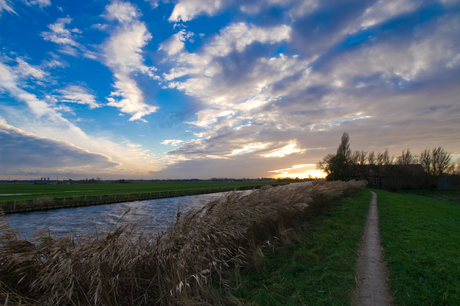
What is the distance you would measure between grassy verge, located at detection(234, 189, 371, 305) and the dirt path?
167 mm

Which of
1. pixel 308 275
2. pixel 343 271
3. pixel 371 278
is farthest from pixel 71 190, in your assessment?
pixel 371 278

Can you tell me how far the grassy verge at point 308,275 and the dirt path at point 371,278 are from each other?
167 mm

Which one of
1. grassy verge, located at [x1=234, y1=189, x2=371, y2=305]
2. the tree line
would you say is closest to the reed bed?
grassy verge, located at [x1=234, y1=189, x2=371, y2=305]

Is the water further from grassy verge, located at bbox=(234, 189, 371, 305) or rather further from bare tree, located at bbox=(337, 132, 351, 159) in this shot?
bare tree, located at bbox=(337, 132, 351, 159)

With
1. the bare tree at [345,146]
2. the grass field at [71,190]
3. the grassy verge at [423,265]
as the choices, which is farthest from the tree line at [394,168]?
the grassy verge at [423,265]

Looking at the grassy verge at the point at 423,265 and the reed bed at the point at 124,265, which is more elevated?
the reed bed at the point at 124,265

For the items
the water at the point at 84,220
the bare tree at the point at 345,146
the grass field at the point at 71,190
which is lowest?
the water at the point at 84,220

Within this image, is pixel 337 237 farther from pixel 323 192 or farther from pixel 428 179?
pixel 428 179

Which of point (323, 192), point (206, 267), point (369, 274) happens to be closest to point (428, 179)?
point (323, 192)

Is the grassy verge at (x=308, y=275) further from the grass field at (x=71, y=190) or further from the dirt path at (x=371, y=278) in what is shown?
the grass field at (x=71, y=190)

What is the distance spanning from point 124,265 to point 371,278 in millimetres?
5609

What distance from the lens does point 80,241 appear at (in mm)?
4586

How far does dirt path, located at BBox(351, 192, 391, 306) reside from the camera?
427 cm

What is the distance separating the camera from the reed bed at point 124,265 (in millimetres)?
3586
